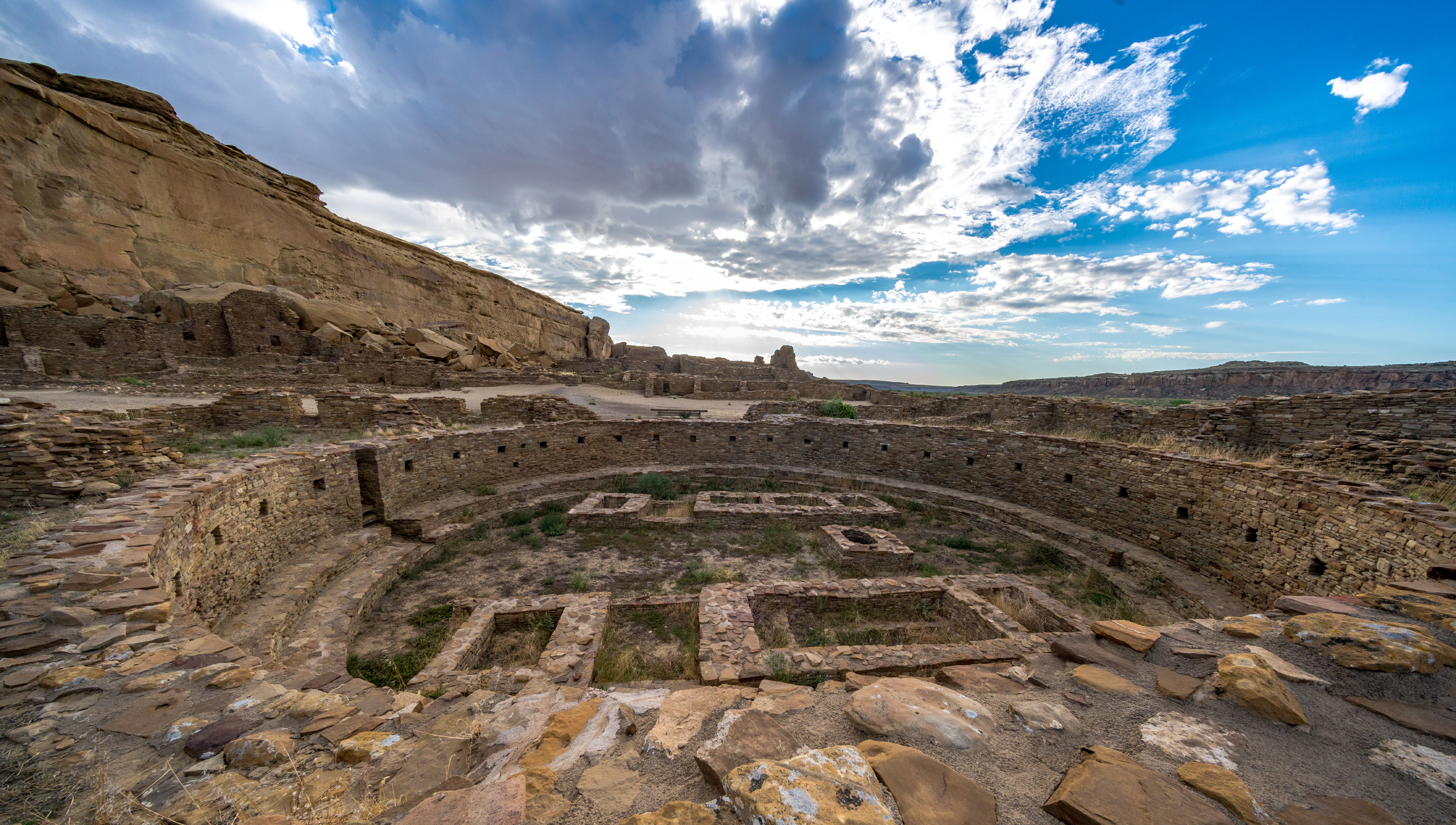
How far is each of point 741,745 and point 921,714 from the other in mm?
1025

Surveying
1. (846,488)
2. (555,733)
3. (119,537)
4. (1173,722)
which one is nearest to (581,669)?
(555,733)

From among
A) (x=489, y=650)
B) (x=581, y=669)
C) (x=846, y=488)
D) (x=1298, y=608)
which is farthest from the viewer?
(x=846, y=488)

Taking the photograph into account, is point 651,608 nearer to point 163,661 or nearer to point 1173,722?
point 163,661

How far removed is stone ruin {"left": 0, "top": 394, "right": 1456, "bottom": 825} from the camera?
76.6 inches

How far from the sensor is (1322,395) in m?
9.66

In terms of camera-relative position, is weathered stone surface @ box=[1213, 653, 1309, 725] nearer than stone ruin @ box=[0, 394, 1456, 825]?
No

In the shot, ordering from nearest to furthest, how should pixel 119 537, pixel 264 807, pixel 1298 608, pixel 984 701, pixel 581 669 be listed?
1. pixel 264 807
2. pixel 984 701
3. pixel 1298 608
4. pixel 119 537
5. pixel 581 669

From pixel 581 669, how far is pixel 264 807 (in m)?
3.51

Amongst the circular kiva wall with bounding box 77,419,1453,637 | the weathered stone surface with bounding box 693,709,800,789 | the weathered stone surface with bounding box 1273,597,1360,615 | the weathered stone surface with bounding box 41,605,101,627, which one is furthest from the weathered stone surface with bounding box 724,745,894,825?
the circular kiva wall with bounding box 77,419,1453,637

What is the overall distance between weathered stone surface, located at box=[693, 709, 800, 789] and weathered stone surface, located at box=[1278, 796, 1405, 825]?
1946mm

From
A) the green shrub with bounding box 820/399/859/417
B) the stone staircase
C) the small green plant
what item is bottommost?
the small green plant

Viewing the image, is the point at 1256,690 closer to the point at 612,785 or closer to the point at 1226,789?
the point at 1226,789

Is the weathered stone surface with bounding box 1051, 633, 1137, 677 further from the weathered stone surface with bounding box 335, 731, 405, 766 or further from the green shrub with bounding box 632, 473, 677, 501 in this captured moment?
the green shrub with bounding box 632, 473, 677, 501

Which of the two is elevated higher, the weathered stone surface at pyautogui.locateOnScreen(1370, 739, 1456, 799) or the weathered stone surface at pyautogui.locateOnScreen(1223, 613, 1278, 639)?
the weathered stone surface at pyautogui.locateOnScreen(1370, 739, 1456, 799)
